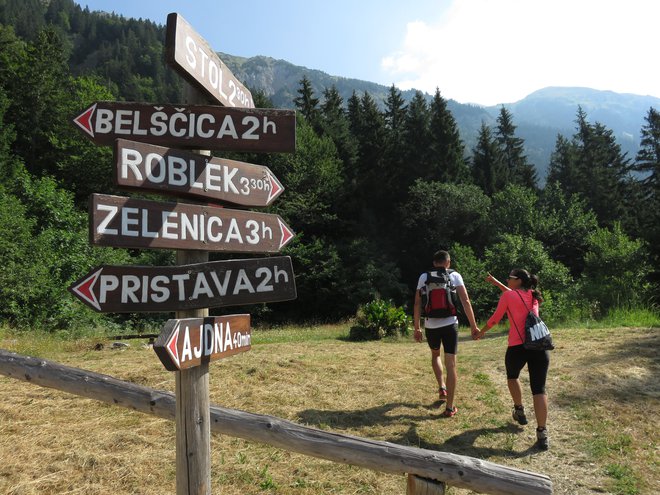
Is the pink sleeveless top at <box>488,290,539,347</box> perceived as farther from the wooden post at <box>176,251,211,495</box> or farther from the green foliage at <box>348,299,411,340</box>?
the green foliage at <box>348,299,411,340</box>

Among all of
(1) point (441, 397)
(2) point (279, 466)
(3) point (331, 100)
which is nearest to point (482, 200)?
(3) point (331, 100)

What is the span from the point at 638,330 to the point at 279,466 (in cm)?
993

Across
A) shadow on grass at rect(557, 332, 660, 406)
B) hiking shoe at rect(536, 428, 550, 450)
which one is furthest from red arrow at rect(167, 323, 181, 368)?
shadow on grass at rect(557, 332, 660, 406)

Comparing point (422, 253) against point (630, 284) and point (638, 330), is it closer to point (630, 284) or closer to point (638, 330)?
point (630, 284)

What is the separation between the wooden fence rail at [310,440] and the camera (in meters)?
2.88

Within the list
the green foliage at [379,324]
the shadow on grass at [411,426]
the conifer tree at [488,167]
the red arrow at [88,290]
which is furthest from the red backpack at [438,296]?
the conifer tree at [488,167]

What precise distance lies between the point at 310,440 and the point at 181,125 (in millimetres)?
2457

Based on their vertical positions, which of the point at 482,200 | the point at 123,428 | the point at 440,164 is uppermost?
the point at 440,164

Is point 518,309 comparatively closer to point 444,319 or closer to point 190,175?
point 444,319

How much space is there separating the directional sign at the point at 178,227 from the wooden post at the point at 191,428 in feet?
0.50

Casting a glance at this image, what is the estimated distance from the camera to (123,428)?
4961 millimetres

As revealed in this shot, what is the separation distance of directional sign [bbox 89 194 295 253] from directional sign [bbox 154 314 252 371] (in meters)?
0.44

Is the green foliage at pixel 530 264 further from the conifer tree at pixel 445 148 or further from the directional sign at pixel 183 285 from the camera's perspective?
the directional sign at pixel 183 285

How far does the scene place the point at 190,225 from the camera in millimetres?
2594
